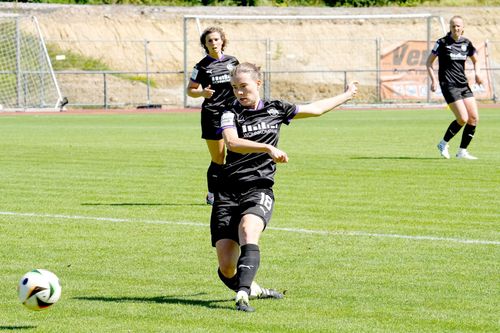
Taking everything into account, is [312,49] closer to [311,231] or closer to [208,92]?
[208,92]

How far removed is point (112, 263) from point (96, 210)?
3.99m

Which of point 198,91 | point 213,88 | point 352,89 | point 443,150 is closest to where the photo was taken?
point 352,89

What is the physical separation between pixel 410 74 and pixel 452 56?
29.7 m

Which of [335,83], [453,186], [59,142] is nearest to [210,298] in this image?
[453,186]

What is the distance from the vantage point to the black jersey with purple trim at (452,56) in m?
20.6

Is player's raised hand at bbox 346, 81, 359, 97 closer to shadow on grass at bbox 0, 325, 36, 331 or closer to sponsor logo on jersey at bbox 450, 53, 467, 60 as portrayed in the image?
shadow on grass at bbox 0, 325, 36, 331

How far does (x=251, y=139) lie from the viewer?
8.38 m

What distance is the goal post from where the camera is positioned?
57344mm

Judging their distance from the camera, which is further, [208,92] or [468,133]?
[468,133]

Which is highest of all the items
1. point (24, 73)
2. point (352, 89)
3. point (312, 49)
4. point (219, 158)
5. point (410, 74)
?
point (352, 89)

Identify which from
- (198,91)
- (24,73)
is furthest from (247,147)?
(24,73)

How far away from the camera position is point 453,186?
16000mm

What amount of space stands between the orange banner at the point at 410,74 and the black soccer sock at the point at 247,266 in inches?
1635

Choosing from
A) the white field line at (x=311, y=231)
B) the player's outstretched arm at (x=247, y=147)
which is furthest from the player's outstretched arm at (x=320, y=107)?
the white field line at (x=311, y=231)
